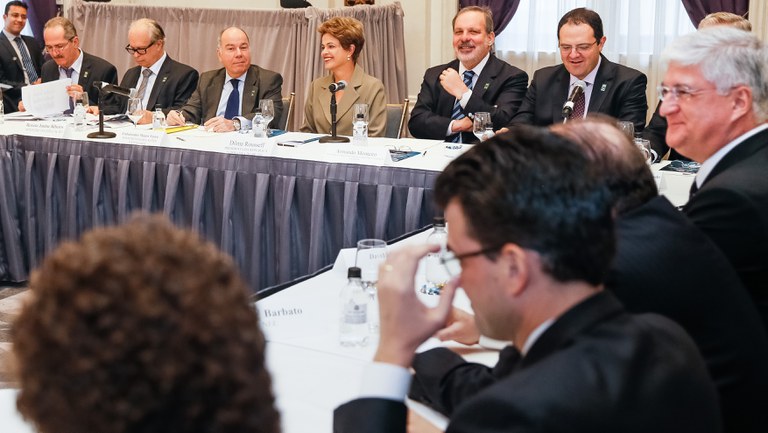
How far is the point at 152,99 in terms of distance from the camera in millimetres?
5379

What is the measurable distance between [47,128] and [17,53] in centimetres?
315

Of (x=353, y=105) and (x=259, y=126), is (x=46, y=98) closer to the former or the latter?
(x=259, y=126)

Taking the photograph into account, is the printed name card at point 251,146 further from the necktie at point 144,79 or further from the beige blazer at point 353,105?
the necktie at point 144,79

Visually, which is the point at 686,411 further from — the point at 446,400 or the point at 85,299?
the point at 85,299

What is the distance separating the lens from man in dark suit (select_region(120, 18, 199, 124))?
17.4 ft

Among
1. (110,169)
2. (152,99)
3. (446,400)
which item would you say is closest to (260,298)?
(446,400)

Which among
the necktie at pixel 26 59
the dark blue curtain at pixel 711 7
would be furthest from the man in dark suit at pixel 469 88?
the necktie at pixel 26 59

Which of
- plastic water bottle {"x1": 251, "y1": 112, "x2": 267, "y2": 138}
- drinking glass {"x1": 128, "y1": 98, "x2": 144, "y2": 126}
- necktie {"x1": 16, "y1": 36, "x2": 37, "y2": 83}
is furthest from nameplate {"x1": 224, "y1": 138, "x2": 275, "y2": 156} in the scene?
necktie {"x1": 16, "y1": 36, "x2": 37, "y2": 83}

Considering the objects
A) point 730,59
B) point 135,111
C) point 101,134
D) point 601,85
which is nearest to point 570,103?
point 601,85

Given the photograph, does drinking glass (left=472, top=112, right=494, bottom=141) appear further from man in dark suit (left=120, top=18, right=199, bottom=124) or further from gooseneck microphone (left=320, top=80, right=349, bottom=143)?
man in dark suit (left=120, top=18, right=199, bottom=124)

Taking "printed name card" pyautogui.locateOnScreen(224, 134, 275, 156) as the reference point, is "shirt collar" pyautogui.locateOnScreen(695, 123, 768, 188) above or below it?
above

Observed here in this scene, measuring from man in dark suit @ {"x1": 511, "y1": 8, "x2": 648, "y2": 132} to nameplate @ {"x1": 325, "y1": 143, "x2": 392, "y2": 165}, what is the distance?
3.60 ft

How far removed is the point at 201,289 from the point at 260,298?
1.54 metres

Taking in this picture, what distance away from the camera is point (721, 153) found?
2207 mm
